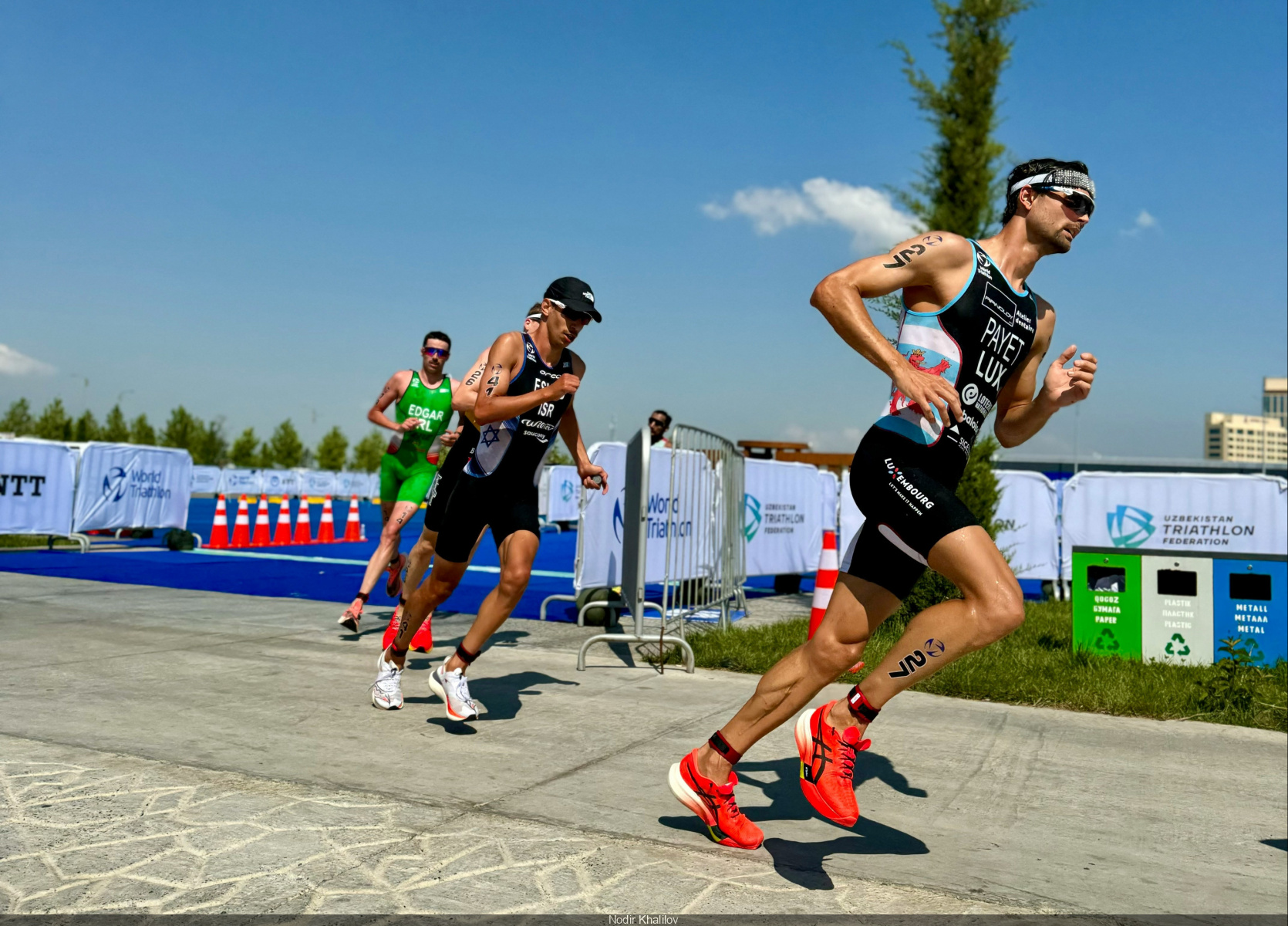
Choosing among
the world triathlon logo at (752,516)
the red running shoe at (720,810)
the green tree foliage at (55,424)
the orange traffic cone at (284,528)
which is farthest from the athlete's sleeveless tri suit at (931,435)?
the green tree foliage at (55,424)

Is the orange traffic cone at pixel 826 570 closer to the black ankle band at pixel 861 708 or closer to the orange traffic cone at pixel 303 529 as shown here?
the black ankle band at pixel 861 708

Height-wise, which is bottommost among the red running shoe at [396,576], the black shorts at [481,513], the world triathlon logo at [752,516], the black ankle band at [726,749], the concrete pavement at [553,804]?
the concrete pavement at [553,804]

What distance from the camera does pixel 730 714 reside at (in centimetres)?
516

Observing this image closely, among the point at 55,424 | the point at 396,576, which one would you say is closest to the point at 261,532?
the point at 396,576

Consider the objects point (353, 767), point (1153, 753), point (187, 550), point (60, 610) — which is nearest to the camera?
point (353, 767)

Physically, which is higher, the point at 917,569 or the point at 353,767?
the point at 917,569

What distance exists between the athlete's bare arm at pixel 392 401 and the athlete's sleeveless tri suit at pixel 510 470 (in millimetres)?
2926

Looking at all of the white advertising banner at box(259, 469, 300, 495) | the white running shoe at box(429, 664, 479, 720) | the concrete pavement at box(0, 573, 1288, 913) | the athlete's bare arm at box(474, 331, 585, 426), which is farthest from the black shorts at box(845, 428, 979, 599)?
the white advertising banner at box(259, 469, 300, 495)

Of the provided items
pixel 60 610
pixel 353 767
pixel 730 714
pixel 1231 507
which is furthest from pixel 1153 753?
pixel 1231 507

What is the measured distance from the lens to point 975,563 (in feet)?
9.02

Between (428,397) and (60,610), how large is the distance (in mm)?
3521

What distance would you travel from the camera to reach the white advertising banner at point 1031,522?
13538 millimetres

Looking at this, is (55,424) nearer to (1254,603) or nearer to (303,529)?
(303,529)

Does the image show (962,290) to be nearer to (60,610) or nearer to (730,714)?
(730,714)
